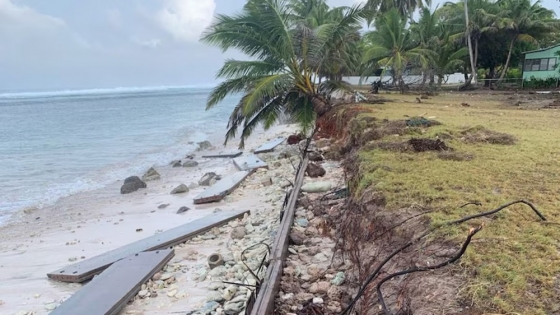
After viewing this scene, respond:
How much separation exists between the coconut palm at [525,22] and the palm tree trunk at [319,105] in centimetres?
1581

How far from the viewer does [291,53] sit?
10.1 meters

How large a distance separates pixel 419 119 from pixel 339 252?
5.09m

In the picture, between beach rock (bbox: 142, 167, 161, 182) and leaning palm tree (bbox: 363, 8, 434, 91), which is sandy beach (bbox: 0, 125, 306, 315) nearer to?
beach rock (bbox: 142, 167, 161, 182)

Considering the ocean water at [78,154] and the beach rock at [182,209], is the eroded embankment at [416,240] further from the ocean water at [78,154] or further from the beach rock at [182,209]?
the ocean water at [78,154]

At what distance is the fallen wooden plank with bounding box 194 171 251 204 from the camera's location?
7.80 m

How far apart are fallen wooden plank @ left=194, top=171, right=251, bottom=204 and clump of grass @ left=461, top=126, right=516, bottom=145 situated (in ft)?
15.6

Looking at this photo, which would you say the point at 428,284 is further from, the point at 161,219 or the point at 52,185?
the point at 52,185

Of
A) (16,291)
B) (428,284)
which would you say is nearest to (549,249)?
(428,284)

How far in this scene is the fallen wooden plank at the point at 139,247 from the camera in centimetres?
448

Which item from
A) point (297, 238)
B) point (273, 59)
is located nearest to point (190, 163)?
point (273, 59)

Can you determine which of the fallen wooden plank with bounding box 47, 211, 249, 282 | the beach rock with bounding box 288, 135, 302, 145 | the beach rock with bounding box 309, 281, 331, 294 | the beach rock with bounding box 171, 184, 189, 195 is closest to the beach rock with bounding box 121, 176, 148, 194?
the beach rock with bounding box 171, 184, 189, 195

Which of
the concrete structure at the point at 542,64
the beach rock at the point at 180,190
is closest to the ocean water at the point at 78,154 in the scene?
the beach rock at the point at 180,190

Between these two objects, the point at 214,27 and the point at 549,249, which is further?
the point at 214,27

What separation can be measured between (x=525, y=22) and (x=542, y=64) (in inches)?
101
